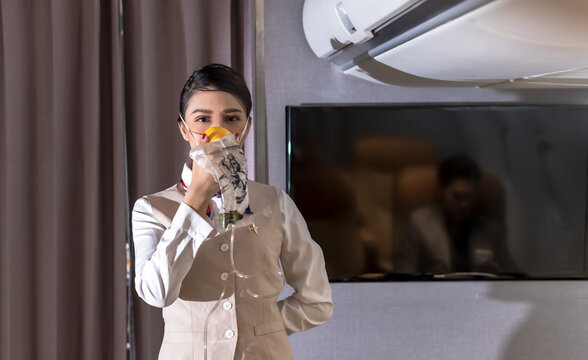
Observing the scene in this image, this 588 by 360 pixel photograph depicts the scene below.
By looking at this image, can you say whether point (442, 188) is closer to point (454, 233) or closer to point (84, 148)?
point (454, 233)

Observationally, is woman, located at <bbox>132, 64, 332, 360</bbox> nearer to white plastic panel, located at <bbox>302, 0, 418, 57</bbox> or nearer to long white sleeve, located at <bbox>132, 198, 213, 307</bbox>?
long white sleeve, located at <bbox>132, 198, 213, 307</bbox>

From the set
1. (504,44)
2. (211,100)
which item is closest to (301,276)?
(211,100)

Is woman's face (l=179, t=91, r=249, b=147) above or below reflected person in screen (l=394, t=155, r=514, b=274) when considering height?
above

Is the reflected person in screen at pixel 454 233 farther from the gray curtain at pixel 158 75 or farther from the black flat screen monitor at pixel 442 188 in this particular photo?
the gray curtain at pixel 158 75

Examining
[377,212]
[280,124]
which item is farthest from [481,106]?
[280,124]

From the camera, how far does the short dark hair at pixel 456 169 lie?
2.19 meters

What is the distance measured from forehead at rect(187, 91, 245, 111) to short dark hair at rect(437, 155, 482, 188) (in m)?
1.11

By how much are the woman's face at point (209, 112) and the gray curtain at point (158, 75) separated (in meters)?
0.96

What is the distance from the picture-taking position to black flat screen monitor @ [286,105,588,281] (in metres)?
2.16

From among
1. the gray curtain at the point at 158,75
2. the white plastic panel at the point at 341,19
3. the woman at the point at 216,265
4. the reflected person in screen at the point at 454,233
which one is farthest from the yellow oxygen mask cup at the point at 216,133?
the reflected person in screen at the point at 454,233

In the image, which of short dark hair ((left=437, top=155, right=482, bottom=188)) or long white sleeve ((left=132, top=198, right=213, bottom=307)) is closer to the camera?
long white sleeve ((left=132, top=198, right=213, bottom=307))

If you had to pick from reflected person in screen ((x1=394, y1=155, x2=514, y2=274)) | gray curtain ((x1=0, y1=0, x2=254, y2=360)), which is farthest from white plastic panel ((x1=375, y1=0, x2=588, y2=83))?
gray curtain ((x1=0, y1=0, x2=254, y2=360))

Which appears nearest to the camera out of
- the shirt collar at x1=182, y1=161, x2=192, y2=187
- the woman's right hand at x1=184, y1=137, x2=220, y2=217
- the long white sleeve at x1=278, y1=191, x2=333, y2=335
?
the woman's right hand at x1=184, y1=137, x2=220, y2=217

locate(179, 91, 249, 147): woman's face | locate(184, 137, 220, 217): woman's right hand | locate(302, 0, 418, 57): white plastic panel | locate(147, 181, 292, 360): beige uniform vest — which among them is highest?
locate(302, 0, 418, 57): white plastic panel
